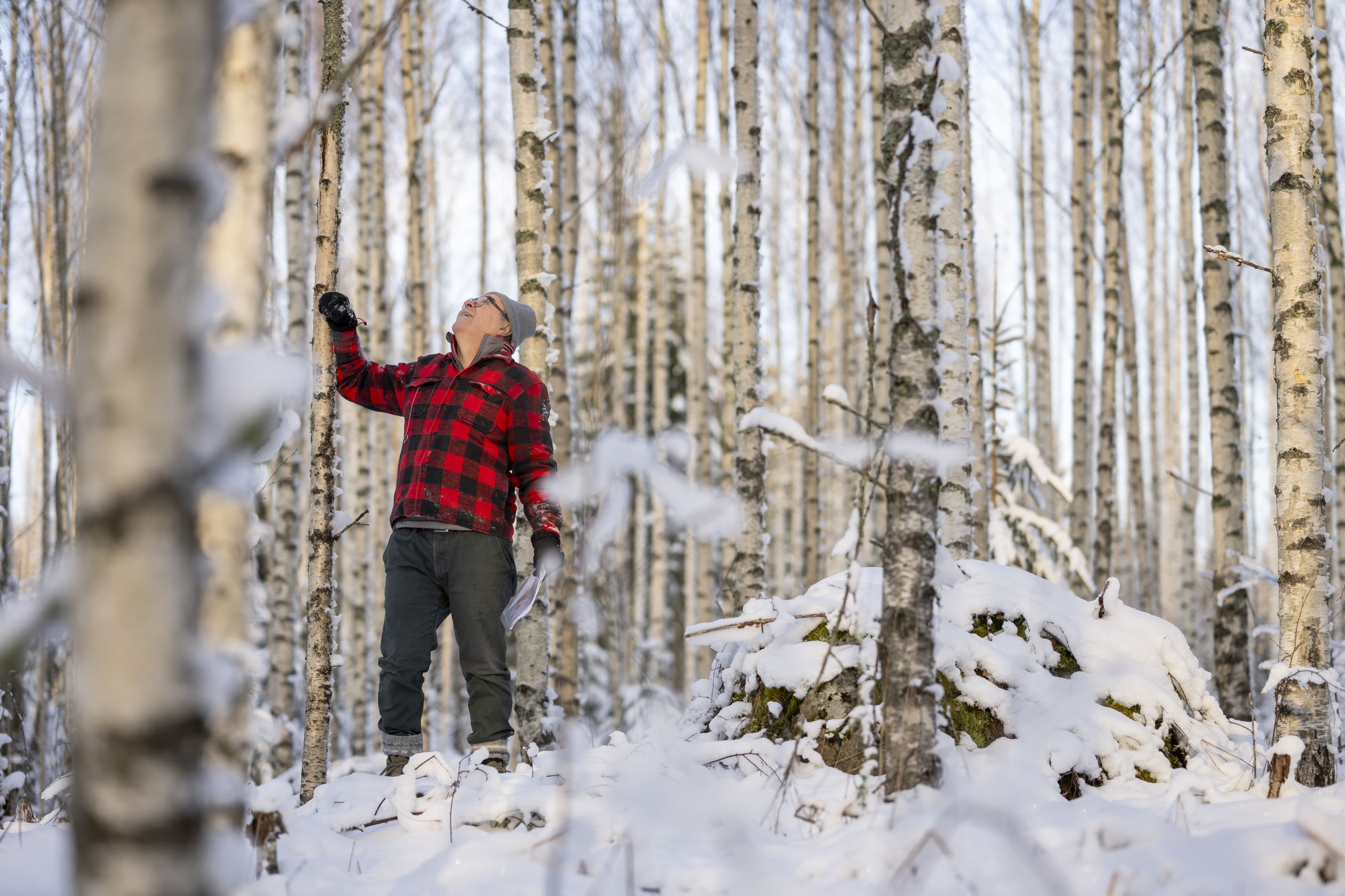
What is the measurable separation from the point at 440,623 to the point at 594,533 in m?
2.24

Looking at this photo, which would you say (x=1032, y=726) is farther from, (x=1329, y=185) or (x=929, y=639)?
(x=1329, y=185)

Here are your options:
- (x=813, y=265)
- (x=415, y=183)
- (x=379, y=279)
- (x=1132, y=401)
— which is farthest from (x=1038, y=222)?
(x=379, y=279)

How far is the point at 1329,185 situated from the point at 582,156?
814 centimetres

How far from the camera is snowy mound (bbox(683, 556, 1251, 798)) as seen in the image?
→ 8.86 feet

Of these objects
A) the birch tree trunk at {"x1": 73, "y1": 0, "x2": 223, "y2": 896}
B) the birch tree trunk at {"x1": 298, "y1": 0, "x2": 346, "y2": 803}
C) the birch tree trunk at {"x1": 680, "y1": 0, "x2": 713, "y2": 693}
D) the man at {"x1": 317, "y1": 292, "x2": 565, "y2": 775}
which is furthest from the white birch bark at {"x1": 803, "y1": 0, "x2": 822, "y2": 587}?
the birch tree trunk at {"x1": 73, "y1": 0, "x2": 223, "y2": 896}

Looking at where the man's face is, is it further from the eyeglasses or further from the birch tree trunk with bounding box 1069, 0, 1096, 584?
the birch tree trunk with bounding box 1069, 0, 1096, 584

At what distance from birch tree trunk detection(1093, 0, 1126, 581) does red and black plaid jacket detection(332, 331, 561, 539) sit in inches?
225

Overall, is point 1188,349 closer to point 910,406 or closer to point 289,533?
point 289,533

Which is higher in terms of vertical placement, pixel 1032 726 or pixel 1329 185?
pixel 1329 185

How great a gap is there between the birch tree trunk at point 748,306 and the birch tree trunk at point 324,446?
306 centimetres

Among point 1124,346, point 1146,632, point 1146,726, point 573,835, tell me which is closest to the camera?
point 573,835

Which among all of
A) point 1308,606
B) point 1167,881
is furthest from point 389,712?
point 1308,606

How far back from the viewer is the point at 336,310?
3.07m

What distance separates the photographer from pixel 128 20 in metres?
0.75
